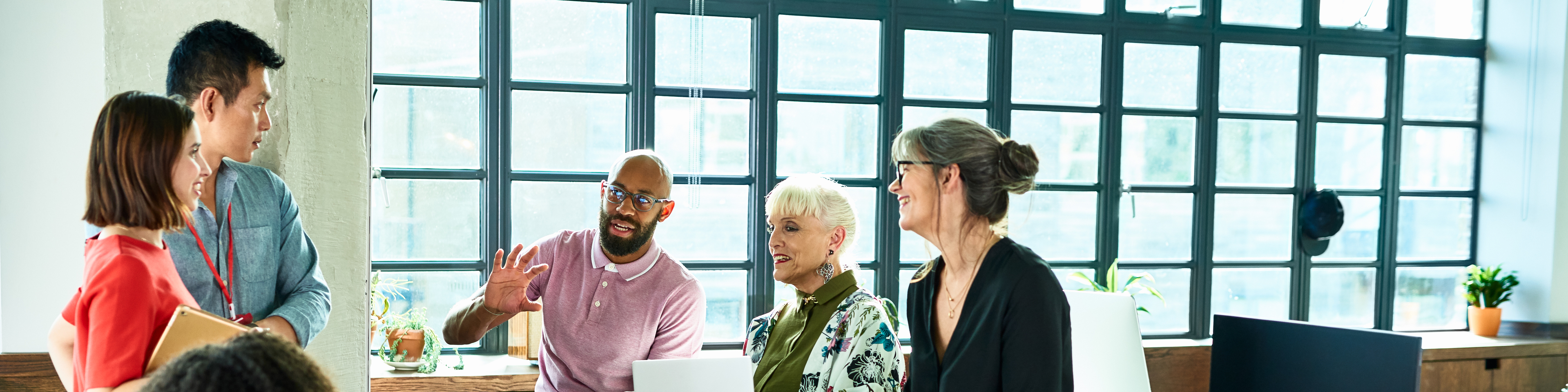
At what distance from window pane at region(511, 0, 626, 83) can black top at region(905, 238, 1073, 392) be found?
2.30m

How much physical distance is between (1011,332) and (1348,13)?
3.77 meters

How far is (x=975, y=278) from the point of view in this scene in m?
1.86

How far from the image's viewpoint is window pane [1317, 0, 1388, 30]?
4.42 meters

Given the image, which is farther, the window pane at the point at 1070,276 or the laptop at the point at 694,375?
the window pane at the point at 1070,276

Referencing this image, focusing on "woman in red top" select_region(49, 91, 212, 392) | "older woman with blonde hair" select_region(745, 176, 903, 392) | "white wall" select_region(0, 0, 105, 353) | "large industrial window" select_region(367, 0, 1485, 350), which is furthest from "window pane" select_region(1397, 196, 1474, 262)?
"white wall" select_region(0, 0, 105, 353)

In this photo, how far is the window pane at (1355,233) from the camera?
454 cm

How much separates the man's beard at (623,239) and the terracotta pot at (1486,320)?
4.27 m

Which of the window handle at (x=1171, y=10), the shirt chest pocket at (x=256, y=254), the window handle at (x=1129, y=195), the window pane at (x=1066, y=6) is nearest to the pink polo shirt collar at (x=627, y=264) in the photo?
the shirt chest pocket at (x=256, y=254)

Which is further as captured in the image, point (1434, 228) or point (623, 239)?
point (1434, 228)

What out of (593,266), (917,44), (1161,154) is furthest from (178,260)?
(1161,154)

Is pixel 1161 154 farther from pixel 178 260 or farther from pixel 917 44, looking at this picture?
pixel 178 260

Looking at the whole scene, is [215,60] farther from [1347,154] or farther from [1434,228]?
[1434,228]

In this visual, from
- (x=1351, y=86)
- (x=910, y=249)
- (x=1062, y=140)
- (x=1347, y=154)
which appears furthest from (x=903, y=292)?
(x=1351, y=86)

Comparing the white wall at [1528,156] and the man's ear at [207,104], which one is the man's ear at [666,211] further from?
the white wall at [1528,156]
